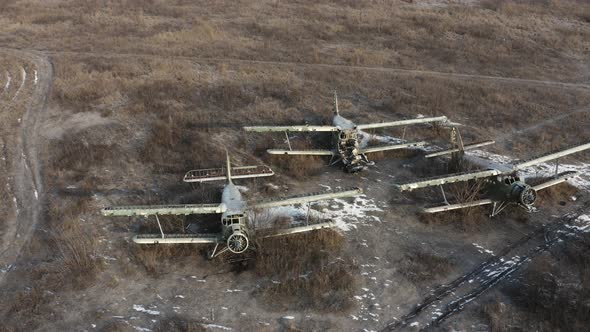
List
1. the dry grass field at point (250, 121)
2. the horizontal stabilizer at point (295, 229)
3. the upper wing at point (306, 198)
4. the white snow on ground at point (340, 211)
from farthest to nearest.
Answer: the white snow on ground at point (340, 211) < the horizontal stabilizer at point (295, 229) < the upper wing at point (306, 198) < the dry grass field at point (250, 121)

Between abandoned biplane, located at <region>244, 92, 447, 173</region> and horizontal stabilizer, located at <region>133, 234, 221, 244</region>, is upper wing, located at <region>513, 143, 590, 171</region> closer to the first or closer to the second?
abandoned biplane, located at <region>244, 92, 447, 173</region>

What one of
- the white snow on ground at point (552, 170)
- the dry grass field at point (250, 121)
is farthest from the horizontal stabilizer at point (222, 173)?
the white snow on ground at point (552, 170)

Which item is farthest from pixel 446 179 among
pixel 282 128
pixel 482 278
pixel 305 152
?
pixel 282 128

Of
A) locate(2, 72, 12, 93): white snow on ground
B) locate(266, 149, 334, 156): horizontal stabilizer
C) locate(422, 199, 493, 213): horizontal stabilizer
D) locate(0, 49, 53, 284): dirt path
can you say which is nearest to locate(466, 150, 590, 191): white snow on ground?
locate(422, 199, 493, 213): horizontal stabilizer

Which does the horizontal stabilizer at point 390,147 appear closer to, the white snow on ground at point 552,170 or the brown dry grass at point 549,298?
the white snow on ground at point 552,170

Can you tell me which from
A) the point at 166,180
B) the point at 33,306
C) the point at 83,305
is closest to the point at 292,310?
the point at 83,305

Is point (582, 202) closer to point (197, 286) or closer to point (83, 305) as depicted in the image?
point (197, 286)
